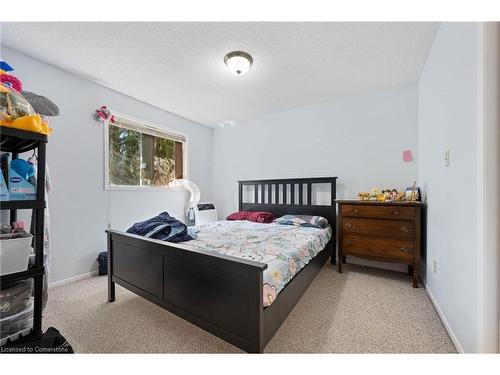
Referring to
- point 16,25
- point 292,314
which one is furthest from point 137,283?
point 16,25

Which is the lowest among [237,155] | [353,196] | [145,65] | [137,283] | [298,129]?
[137,283]

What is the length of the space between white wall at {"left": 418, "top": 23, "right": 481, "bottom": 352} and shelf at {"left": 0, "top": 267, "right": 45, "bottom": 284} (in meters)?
2.23

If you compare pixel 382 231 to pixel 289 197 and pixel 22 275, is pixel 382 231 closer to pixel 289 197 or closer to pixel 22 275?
pixel 289 197

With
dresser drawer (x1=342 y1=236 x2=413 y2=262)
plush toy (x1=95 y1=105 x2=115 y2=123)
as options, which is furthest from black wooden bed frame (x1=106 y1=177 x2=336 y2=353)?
plush toy (x1=95 y1=105 x2=115 y2=123)

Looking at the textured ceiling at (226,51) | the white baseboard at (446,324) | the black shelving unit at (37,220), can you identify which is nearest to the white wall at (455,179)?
the white baseboard at (446,324)

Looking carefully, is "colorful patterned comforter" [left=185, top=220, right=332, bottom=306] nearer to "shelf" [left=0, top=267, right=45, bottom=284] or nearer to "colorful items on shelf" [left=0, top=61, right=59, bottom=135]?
"shelf" [left=0, top=267, right=45, bottom=284]

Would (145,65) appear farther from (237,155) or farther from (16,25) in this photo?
(237,155)

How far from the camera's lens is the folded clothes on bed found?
175 centimetres

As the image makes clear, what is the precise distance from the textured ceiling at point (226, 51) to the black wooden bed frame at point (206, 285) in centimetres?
172

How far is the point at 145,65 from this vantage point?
2.16m

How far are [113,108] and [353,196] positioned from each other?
138 inches

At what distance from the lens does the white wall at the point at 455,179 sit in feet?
3.72

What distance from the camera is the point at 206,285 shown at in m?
1.30

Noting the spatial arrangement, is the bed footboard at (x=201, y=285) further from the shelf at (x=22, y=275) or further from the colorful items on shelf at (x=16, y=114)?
the colorful items on shelf at (x=16, y=114)
